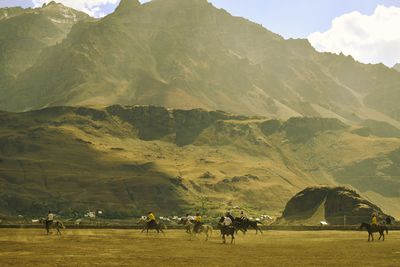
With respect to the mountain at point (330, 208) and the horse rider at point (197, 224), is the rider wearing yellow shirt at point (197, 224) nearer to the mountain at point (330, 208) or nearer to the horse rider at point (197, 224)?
the horse rider at point (197, 224)

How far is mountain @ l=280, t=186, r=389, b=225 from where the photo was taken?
104 meters

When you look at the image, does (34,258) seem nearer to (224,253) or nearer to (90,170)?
(224,253)

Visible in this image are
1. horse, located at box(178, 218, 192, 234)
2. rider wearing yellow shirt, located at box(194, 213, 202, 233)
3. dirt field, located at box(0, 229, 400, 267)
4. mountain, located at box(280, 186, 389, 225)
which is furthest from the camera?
mountain, located at box(280, 186, 389, 225)

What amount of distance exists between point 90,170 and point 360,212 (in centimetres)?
10935

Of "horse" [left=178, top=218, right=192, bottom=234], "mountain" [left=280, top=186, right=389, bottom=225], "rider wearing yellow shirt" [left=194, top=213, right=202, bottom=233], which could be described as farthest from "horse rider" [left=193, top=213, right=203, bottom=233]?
"mountain" [left=280, top=186, right=389, bottom=225]

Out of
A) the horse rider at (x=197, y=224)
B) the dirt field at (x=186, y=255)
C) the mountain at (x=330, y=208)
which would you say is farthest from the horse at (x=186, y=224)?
the mountain at (x=330, y=208)

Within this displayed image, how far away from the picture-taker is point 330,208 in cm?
11169

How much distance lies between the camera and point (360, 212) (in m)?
106

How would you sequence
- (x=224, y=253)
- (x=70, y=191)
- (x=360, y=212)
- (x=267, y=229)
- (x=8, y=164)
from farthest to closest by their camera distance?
1. (x=8, y=164)
2. (x=70, y=191)
3. (x=360, y=212)
4. (x=267, y=229)
5. (x=224, y=253)

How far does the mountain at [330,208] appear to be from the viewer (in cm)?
10406

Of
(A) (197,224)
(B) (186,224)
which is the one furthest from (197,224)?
(B) (186,224)

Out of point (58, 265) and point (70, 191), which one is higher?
point (70, 191)

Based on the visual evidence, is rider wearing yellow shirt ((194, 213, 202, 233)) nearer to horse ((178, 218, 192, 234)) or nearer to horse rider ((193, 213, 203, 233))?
horse rider ((193, 213, 203, 233))

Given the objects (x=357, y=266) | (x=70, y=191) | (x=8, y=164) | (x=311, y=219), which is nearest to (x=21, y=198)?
(x=70, y=191)
